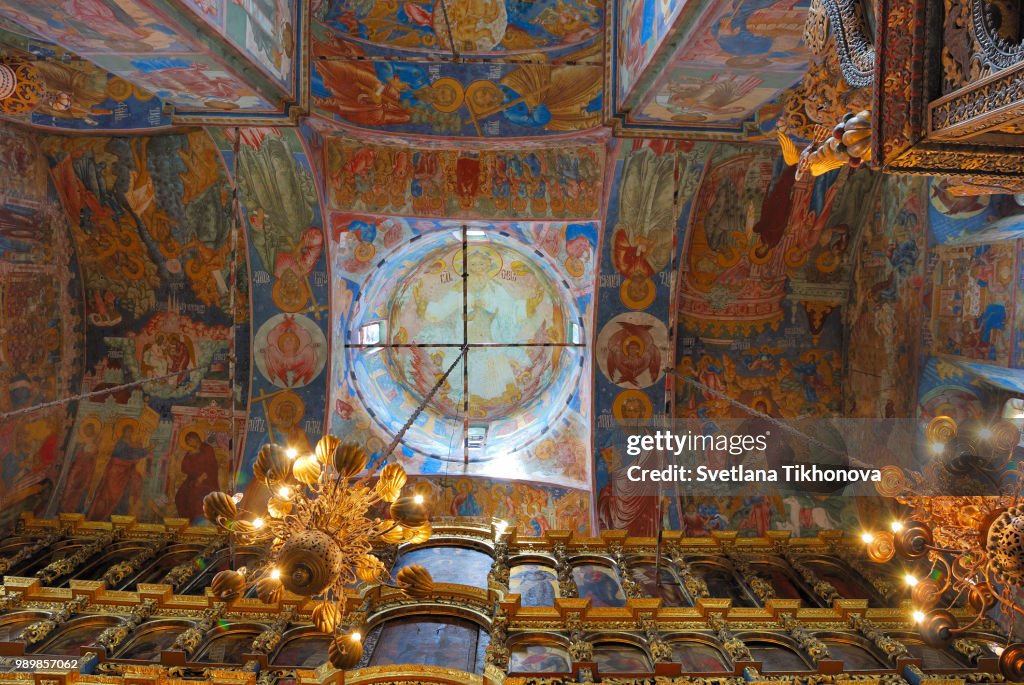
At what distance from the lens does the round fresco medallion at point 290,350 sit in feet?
39.9

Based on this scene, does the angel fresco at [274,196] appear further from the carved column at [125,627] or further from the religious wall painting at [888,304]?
the religious wall painting at [888,304]

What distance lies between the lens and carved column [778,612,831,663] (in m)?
6.94

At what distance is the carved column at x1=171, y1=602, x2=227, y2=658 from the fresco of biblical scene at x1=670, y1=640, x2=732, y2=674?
188 inches

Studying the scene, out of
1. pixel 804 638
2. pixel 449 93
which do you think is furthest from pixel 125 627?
pixel 449 93

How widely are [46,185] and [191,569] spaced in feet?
21.3

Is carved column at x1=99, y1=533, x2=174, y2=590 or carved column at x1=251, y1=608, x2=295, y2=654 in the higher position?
carved column at x1=99, y1=533, x2=174, y2=590

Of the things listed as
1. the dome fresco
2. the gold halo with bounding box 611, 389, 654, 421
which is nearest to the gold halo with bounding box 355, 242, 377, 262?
the dome fresco

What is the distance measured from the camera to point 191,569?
8773 millimetres

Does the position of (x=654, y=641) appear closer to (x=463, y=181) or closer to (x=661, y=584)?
(x=661, y=584)

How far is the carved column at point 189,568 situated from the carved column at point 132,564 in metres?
0.37

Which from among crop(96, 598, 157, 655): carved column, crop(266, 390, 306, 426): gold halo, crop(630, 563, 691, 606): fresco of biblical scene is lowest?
crop(630, 563, 691, 606): fresco of biblical scene

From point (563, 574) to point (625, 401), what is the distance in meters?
4.37

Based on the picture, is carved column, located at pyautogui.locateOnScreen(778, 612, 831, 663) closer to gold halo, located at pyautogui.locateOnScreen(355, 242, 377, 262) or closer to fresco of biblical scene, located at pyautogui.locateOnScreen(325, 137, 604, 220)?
fresco of biblical scene, located at pyautogui.locateOnScreen(325, 137, 604, 220)

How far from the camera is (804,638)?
23.7 ft
